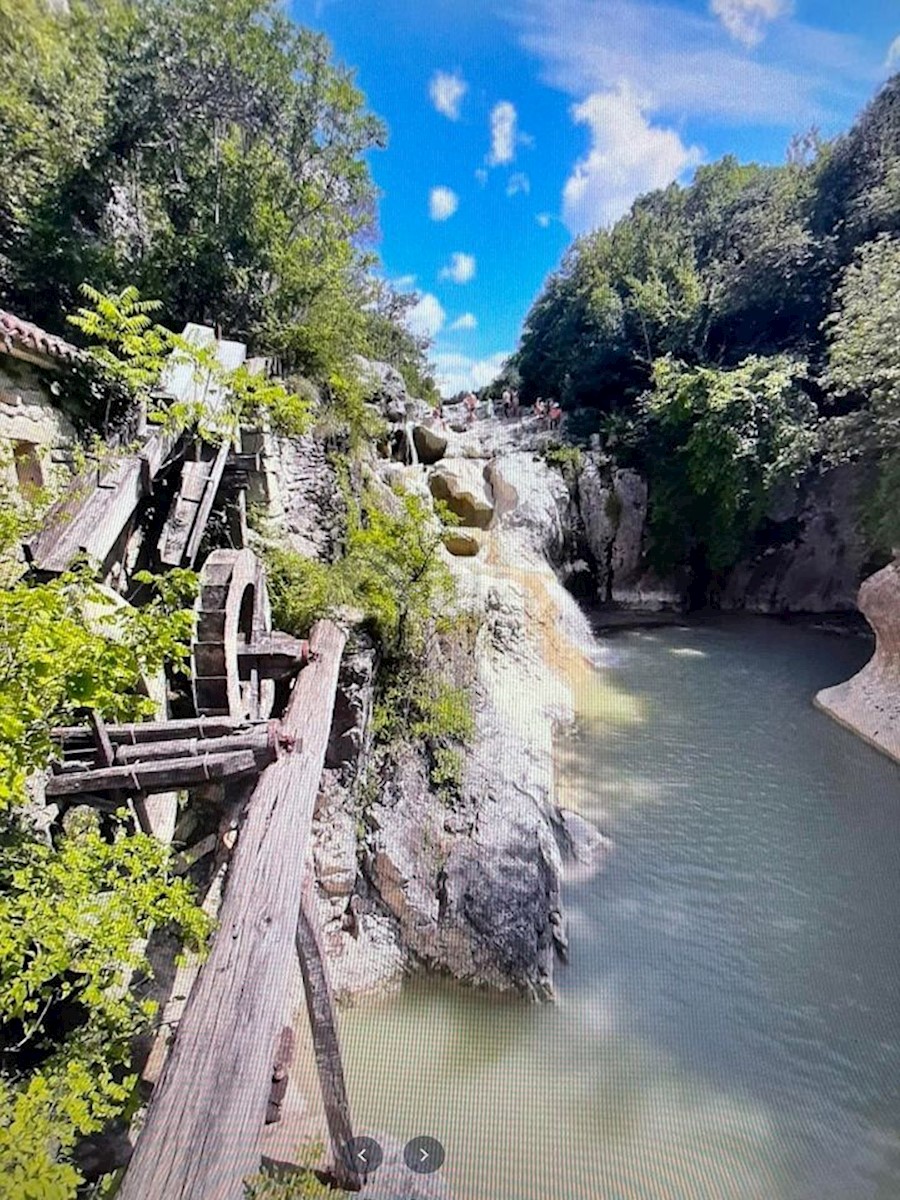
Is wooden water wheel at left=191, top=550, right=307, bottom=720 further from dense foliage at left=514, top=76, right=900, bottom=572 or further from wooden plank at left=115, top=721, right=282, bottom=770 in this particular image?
dense foliage at left=514, top=76, right=900, bottom=572

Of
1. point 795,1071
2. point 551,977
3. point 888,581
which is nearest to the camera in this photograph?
point 795,1071

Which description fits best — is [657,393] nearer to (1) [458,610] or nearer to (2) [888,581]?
(2) [888,581]

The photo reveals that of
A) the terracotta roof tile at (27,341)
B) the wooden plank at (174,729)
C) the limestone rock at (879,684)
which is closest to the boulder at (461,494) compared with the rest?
the limestone rock at (879,684)

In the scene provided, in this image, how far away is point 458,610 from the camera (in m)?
9.13

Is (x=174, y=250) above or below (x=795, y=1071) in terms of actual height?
above

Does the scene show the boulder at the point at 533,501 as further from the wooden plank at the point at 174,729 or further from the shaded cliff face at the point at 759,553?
the wooden plank at the point at 174,729

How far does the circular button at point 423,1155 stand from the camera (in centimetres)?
392

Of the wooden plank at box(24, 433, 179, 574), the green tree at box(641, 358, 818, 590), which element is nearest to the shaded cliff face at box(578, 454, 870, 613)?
the green tree at box(641, 358, 818, 590)

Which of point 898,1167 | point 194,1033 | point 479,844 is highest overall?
point 194,1033

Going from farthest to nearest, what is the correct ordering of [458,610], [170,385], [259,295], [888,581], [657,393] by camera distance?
1. [657,393]
2. [888,581]
3. [259,295]
4. [458,610]
5. [170,385]

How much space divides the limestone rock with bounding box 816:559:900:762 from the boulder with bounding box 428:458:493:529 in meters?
8.52

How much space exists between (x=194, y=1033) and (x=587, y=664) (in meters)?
11.8

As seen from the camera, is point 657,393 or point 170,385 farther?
point 657,393

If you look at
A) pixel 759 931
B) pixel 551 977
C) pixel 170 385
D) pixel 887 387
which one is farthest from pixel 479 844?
pixel 887 387
